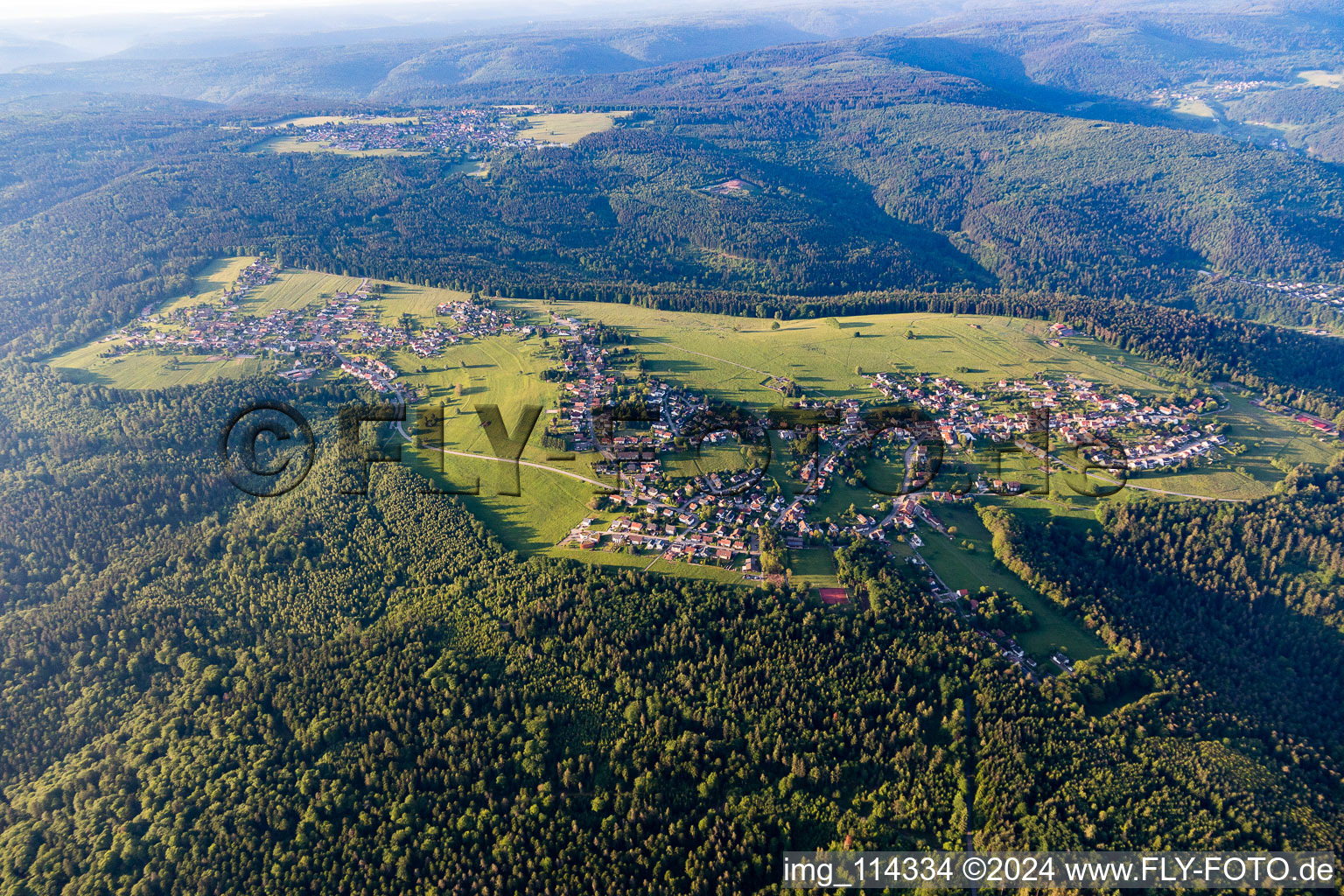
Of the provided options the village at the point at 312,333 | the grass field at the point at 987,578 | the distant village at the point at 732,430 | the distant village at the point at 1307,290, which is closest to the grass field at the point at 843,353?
the distant village at the point at 732,430

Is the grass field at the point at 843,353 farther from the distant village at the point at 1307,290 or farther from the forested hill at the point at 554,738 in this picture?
the distant village at the point at 1307,290

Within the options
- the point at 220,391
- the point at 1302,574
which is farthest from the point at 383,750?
the point at 1302,574

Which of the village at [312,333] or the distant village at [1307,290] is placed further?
the distant village at [1307,290]

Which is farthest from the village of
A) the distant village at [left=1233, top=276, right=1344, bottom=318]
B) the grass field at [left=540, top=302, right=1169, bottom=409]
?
the distant village at [left=1233, top=276, right=1344, bottom=318]

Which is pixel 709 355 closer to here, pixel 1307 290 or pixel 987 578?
pixel 987 578

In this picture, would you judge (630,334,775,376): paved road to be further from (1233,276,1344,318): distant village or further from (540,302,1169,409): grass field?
(1233,276,1344,318): distant village

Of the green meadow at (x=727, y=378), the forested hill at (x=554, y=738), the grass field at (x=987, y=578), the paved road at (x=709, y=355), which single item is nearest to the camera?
the forested hill at (x=554, y=738)

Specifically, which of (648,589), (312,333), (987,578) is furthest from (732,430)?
(312,333)

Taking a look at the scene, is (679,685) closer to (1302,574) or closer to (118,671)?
(118,671)
